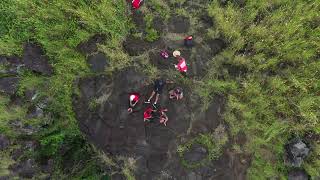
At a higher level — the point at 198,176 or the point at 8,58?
the point at 8,58

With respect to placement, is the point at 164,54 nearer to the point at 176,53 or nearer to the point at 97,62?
the point at 176,53

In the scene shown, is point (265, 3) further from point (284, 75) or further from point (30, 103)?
point (30, 103)

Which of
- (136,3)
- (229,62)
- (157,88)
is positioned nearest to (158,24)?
(136,3)

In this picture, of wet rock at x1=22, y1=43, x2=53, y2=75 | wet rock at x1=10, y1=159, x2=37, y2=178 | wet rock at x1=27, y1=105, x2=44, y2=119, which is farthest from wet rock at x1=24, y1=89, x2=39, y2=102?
wet rock at x1=10, y1=159, x2=37, y2=178

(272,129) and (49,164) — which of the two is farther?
(49,164)

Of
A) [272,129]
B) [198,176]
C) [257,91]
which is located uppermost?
[257,91]

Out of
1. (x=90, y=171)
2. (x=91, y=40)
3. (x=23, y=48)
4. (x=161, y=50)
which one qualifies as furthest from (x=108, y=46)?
(x=90, y=171)
